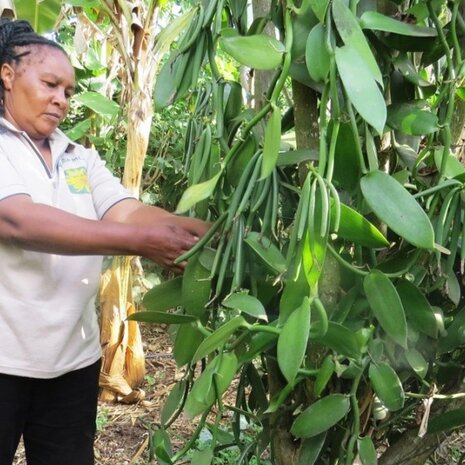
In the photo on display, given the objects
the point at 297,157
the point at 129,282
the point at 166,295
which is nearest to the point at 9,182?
the point at 166,295

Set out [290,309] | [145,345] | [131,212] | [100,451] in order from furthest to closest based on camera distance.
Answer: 1. [145,345]
2. [100,451]
3. [131,212]
4. [290,309]

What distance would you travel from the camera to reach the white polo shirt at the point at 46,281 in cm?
87

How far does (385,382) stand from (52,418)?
63cm

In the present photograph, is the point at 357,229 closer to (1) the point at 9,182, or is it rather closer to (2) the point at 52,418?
(1) the point at 9,182

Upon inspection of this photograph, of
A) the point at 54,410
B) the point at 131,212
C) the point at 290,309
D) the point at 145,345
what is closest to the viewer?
the point at 290,309

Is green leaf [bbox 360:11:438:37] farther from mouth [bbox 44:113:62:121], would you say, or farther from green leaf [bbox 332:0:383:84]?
mouth [bbox 44:113:62:121]

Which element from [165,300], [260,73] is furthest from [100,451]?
[260,73]

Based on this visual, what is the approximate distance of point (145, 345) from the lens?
100 inches

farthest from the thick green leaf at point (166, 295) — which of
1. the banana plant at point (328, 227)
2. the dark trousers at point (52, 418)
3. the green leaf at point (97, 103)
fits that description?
the green leaf at point (97, 103)

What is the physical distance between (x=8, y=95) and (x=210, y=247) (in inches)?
18.0

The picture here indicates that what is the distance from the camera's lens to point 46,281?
2.89ft

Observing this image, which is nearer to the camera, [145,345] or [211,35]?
[211,35]

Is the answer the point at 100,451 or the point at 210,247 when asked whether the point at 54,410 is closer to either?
the point at 210,247

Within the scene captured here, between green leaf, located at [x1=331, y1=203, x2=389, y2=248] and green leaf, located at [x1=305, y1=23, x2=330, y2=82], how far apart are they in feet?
0.30
